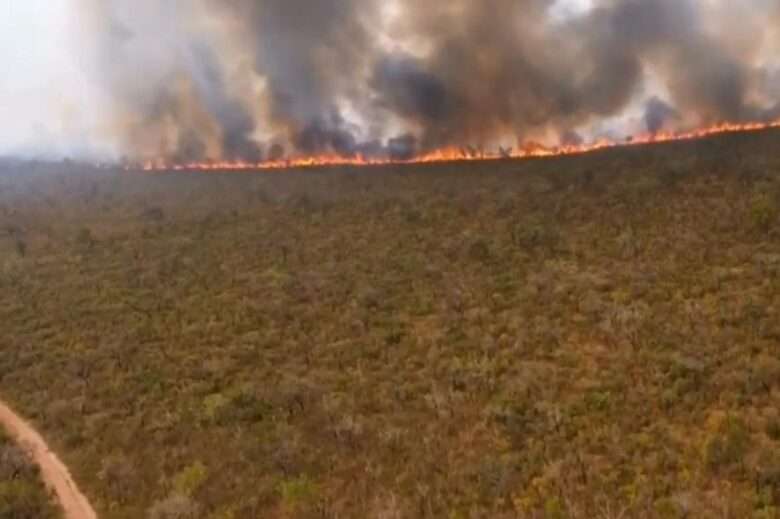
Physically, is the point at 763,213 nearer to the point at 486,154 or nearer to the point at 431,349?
the point at 431,349

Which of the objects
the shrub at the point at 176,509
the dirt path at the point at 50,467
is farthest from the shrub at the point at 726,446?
the dirt path at the point at 50,467

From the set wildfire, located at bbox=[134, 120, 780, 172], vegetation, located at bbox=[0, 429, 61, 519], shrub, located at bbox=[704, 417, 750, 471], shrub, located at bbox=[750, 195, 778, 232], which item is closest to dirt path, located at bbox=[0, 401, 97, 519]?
vegetation, located at bbox=[0, 429, 61, 519]

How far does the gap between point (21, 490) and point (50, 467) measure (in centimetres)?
125

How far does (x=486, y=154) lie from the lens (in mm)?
45656

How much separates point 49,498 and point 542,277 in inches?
568

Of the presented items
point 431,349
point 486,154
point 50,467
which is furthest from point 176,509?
point 486,154

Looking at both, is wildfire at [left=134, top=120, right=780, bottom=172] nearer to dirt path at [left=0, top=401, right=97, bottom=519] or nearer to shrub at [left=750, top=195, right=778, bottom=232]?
shrub at [left=750, top=195, right=778, bottom=232]

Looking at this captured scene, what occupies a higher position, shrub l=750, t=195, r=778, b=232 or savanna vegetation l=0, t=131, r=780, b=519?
shrub l=750, t=195, r=778, b=232

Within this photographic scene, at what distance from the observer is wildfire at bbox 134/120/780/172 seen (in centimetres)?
4253

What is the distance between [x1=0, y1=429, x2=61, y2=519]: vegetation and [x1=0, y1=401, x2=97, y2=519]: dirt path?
0.20 meters

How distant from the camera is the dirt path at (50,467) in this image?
16.5 metres

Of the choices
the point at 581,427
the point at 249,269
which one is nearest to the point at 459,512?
the point at 581,427

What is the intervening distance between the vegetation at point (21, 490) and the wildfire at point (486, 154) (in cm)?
2983

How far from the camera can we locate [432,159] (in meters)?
46.1
